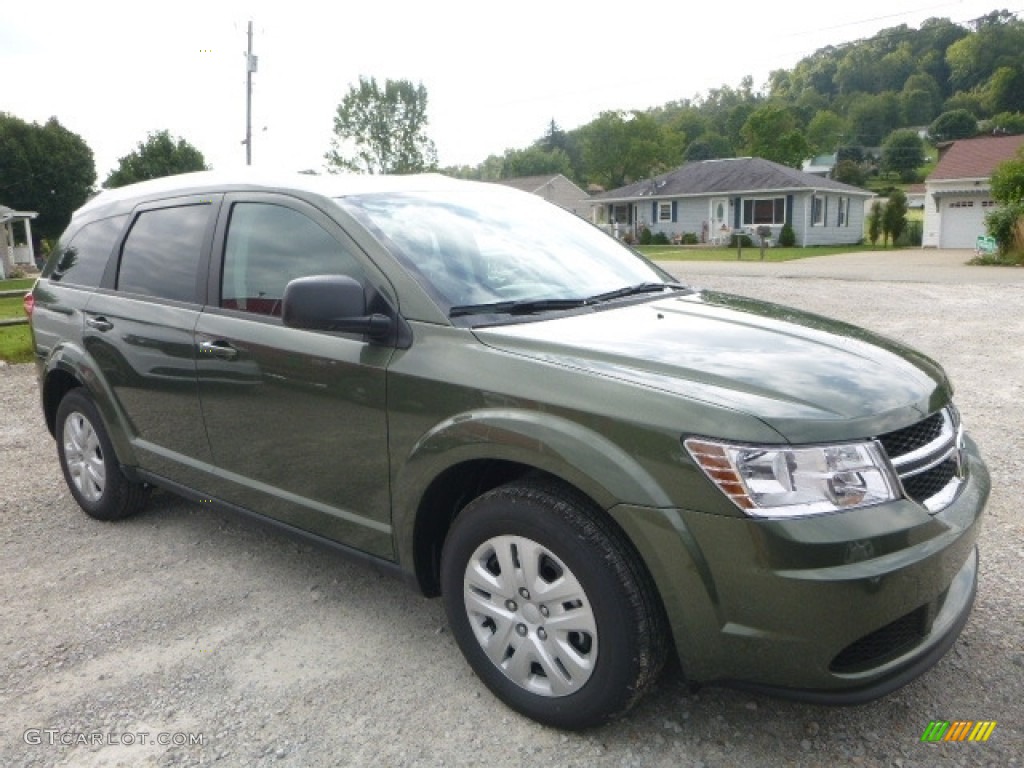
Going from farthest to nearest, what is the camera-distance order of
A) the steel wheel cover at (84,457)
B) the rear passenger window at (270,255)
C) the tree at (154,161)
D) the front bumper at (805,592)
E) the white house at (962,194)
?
the tree at (154,161)
the white house at (962,194)
the steel wheel cover at (84,457)
the rear passenger window at (270,255)
the front bumper at (805,592)

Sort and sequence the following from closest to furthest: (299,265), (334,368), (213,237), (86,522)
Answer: (334,368)
(299,265)
(213,237)
(86,522)

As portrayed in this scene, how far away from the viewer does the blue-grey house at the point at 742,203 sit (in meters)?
39.5

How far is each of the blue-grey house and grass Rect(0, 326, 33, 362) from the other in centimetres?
3309

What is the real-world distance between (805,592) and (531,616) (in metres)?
0.85

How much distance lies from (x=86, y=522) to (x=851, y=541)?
421 centimetres

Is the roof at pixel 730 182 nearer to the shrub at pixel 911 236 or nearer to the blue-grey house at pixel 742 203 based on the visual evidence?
the blue-grey house at pixel 742 203

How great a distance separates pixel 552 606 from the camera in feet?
8.45

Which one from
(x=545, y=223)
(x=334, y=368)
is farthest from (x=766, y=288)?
(x=334, y=368)

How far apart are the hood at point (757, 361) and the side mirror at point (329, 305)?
0.42 meters

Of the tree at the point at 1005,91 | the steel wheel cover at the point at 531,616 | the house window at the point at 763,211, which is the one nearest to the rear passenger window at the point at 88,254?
the steel wheel cover at the point at 531,616

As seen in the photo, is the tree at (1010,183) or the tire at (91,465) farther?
the tree at (1010,183)

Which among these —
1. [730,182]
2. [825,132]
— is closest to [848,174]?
[825,132]

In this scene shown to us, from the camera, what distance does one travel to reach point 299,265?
3.40 metres

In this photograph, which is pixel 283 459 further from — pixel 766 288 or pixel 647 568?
pixel 766 288
